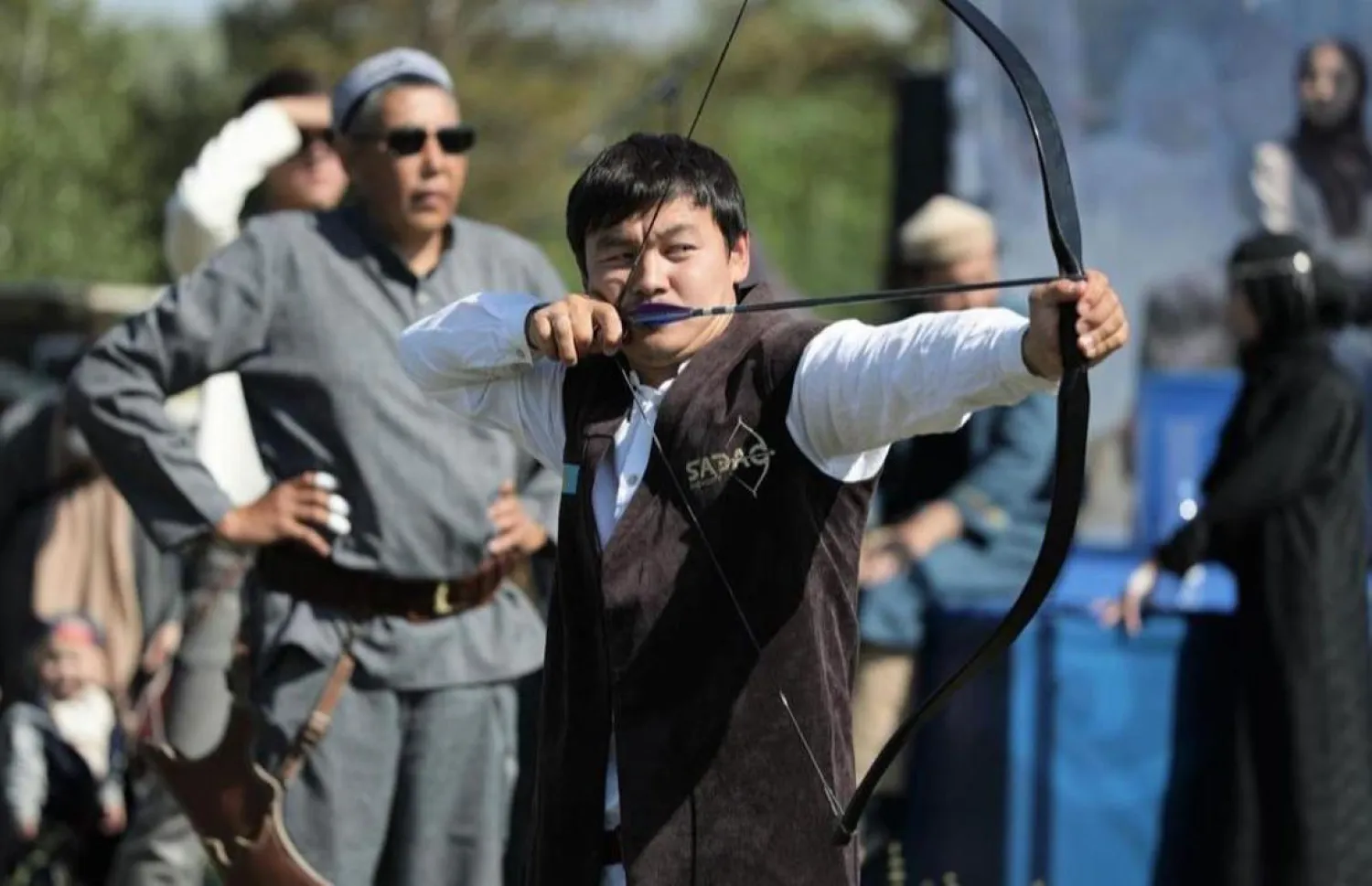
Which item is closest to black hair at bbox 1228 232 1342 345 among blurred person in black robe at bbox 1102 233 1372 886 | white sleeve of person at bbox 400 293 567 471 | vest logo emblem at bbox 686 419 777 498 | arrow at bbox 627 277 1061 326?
blurred person in black robe at bbox 1102 233 1372 886

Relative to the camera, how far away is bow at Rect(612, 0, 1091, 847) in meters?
3.27

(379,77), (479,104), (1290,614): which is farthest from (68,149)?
(379,77)

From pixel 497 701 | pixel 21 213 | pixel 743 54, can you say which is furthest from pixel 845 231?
pixel 497 701

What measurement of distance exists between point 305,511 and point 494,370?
1.07 metres

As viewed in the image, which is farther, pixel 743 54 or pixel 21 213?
pixel 743 54

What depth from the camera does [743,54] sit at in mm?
39625

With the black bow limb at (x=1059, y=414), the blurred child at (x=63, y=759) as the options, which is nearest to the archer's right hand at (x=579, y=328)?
the black bow limb at (x=1059, y=414)

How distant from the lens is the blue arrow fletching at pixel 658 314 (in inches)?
146

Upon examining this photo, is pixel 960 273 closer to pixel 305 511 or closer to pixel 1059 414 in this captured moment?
pixel 305 511

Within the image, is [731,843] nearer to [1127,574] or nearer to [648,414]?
[648,414]

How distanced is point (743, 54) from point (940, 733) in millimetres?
33251

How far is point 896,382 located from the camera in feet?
11.2

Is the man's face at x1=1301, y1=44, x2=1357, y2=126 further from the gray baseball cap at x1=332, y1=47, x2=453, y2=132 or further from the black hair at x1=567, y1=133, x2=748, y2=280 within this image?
the black hair at x1=567, y1=133, x2=748, y2=280

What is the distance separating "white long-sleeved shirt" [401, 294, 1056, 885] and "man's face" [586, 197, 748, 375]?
76 millimetres
